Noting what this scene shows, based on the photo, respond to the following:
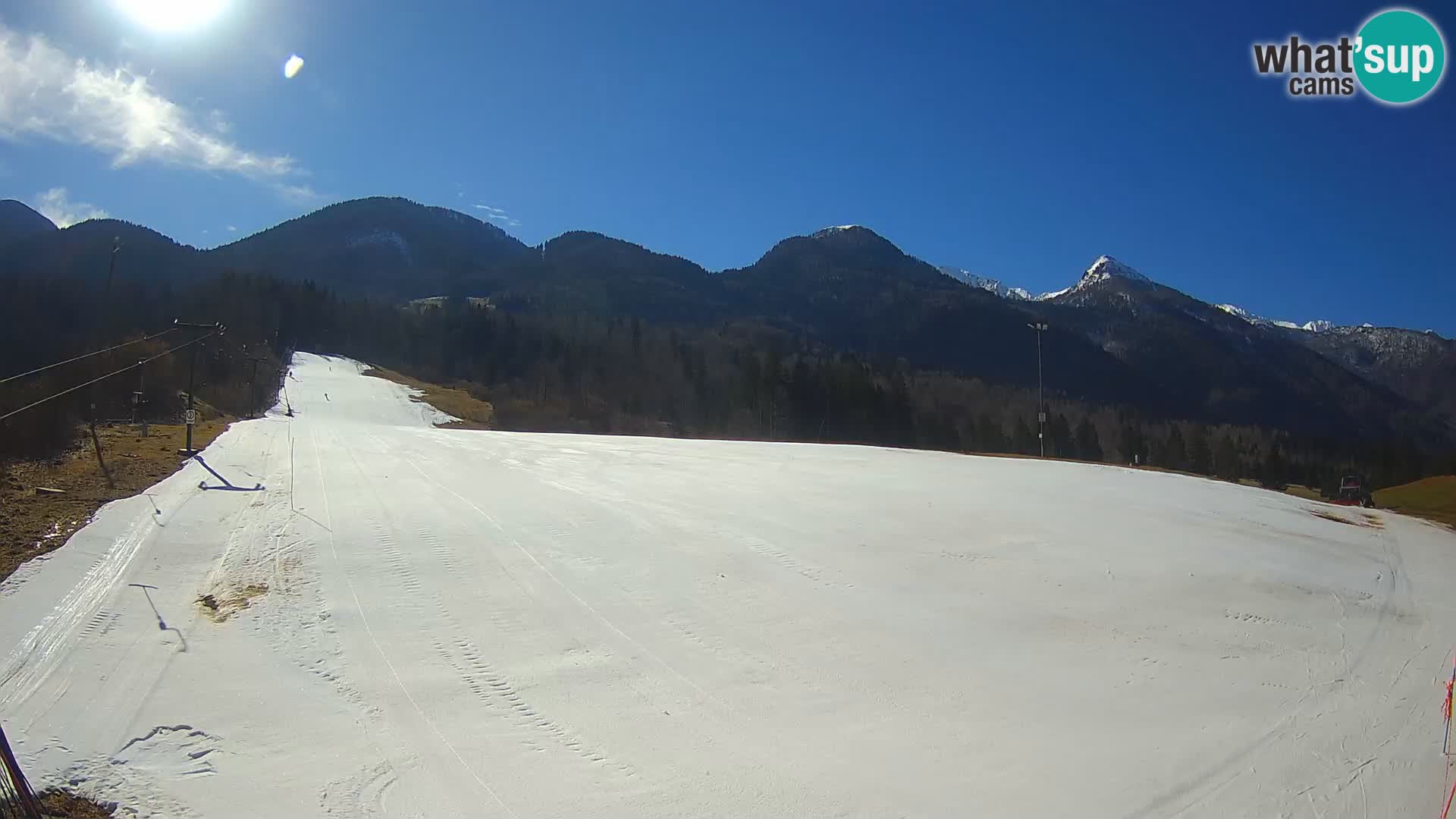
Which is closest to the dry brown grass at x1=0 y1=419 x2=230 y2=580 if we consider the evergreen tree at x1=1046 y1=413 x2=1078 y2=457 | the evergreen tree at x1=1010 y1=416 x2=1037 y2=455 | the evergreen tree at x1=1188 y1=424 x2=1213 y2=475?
the evergreen tree at x1=1010 y1=416 x2=1037 y2=455

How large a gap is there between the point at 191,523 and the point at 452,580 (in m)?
5.09

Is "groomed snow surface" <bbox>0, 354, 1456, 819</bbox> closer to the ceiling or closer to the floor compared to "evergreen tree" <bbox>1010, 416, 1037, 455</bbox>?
closer to the floor

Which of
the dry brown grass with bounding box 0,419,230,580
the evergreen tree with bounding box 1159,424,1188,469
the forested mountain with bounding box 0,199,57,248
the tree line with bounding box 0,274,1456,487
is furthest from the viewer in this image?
the forested mountain with bounding box 0,199,57,248

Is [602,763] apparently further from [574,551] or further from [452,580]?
[574,551]

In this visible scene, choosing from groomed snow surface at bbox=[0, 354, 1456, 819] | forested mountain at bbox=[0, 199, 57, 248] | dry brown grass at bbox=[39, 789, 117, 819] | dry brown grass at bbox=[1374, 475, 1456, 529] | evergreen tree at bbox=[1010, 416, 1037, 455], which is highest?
forested mountain at bbox=[0, 199, 57, 248]

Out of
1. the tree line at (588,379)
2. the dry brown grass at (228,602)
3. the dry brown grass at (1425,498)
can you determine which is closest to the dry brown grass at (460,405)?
the tree line at (588,379)

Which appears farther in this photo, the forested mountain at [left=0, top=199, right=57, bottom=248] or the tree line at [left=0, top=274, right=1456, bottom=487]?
the forested mountain at [left=0, top=199, right=57, bottom=248]

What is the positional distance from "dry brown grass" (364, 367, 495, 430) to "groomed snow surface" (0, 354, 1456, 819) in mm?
35224

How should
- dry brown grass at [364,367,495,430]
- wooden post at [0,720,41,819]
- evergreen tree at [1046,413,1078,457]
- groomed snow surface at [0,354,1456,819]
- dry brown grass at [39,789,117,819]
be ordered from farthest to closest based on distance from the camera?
1. evergreen tree at [1046,413,1078,457]
2. dry brown grass at [364,367,495,430]
3. groomed snow surface at [0,354,1456,819]
4. dry brown grass at [39,789,117,819]
5. wooden post at [0,720,41,819]

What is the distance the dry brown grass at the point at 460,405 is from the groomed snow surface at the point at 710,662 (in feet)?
116

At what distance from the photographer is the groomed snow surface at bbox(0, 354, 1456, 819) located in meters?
5.27

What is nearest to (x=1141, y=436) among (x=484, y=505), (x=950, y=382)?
(x=950, y=382)

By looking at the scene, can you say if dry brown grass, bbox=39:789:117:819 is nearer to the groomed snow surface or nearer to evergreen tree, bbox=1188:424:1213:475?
the groomed snow surface

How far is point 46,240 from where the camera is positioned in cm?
15800
